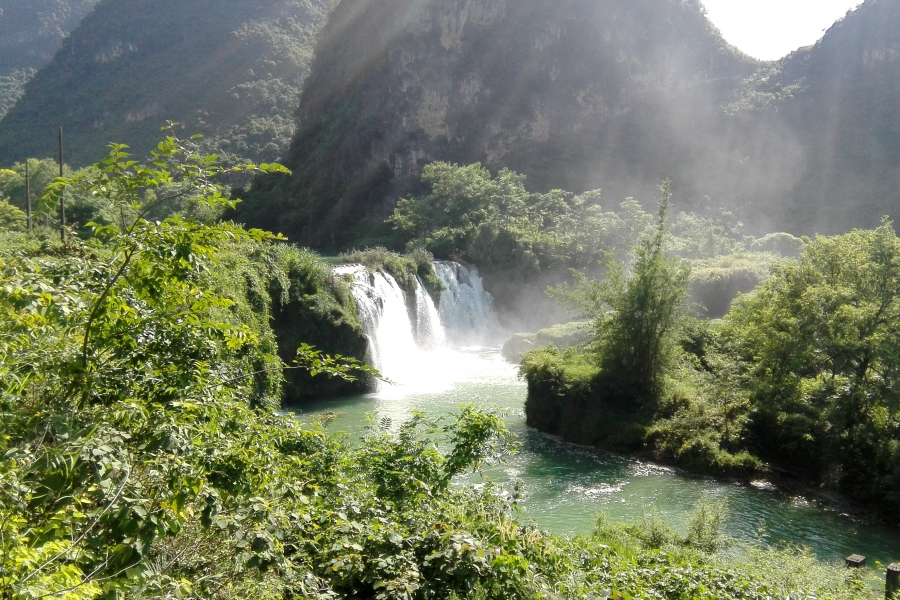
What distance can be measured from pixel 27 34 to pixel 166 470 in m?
133

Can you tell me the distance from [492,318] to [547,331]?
9.16 meters

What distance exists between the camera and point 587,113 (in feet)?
243

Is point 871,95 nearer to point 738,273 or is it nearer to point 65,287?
point 738,273

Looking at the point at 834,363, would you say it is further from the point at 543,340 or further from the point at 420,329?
the point at 420,329

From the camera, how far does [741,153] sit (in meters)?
69.1

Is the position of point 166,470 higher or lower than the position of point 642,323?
lower

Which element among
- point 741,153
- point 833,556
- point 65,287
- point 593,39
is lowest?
point 833,556

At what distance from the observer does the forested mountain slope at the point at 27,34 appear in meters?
96.6

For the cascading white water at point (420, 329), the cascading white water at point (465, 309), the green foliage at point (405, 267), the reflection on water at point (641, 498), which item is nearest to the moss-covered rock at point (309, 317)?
the cascading white water at point (420, 329)

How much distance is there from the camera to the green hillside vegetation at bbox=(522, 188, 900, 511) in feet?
42.4

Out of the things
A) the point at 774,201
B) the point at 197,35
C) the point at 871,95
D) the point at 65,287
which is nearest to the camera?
the point at 65,287

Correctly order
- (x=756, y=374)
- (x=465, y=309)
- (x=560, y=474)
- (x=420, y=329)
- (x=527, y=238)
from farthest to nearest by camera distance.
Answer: (x=527, y=238) → (x=465, y=309) → (x=420, y=329) → (x=756, y=374) → (x=560, y=474)

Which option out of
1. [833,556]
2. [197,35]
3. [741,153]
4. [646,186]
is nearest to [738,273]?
[833,556]

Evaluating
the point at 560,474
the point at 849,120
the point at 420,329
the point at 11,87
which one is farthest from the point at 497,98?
the point at 11,87
